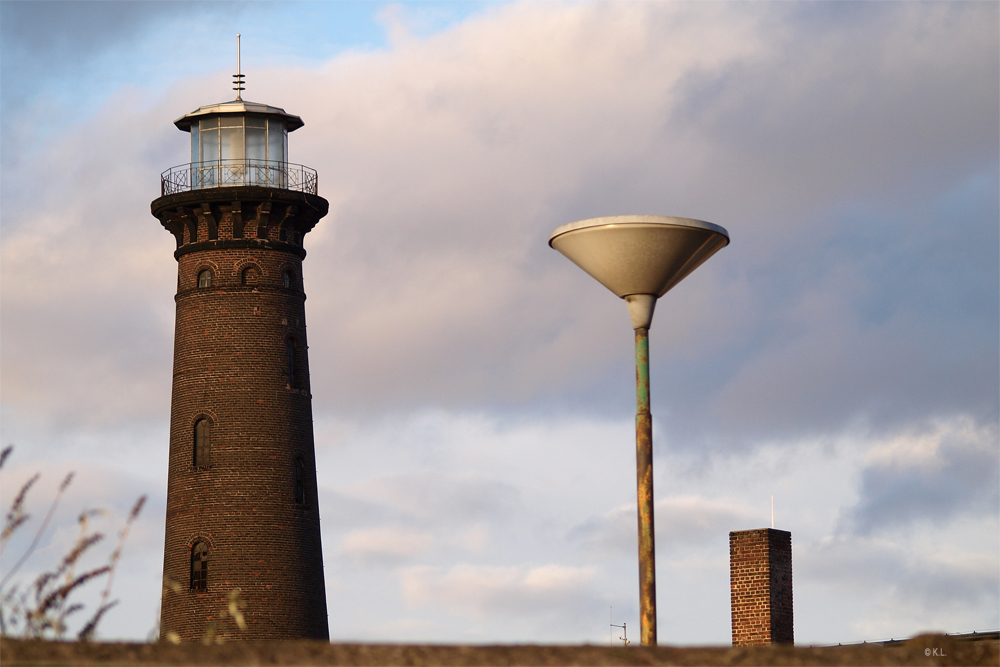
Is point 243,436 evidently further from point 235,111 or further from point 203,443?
point 235,111

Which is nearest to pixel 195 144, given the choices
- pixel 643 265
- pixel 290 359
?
pixel 290 359

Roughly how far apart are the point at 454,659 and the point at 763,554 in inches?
605

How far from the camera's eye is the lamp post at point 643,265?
694 inches

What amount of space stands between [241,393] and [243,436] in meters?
1.00

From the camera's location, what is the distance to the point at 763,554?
27172mm

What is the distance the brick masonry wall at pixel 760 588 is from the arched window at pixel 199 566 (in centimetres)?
1326

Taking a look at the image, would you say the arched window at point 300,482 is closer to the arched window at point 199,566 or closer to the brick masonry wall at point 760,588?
the arched window at point 199,566

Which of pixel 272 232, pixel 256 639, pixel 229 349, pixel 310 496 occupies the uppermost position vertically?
pixel 272 232

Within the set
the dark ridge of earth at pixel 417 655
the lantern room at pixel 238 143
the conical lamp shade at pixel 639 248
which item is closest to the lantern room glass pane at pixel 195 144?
the lantern room at pixel 238 143

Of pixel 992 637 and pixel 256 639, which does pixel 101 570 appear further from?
pixel 256 639

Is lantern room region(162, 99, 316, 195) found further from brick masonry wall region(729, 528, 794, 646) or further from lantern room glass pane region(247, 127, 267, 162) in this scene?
brick masonry wall region(729, 528, 794, 646)

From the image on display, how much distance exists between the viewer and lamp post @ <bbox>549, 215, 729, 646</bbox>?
17625mm

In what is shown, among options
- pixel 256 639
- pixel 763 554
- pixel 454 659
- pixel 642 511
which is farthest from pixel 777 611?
pixel 454 659

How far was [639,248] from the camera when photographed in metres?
17.8
